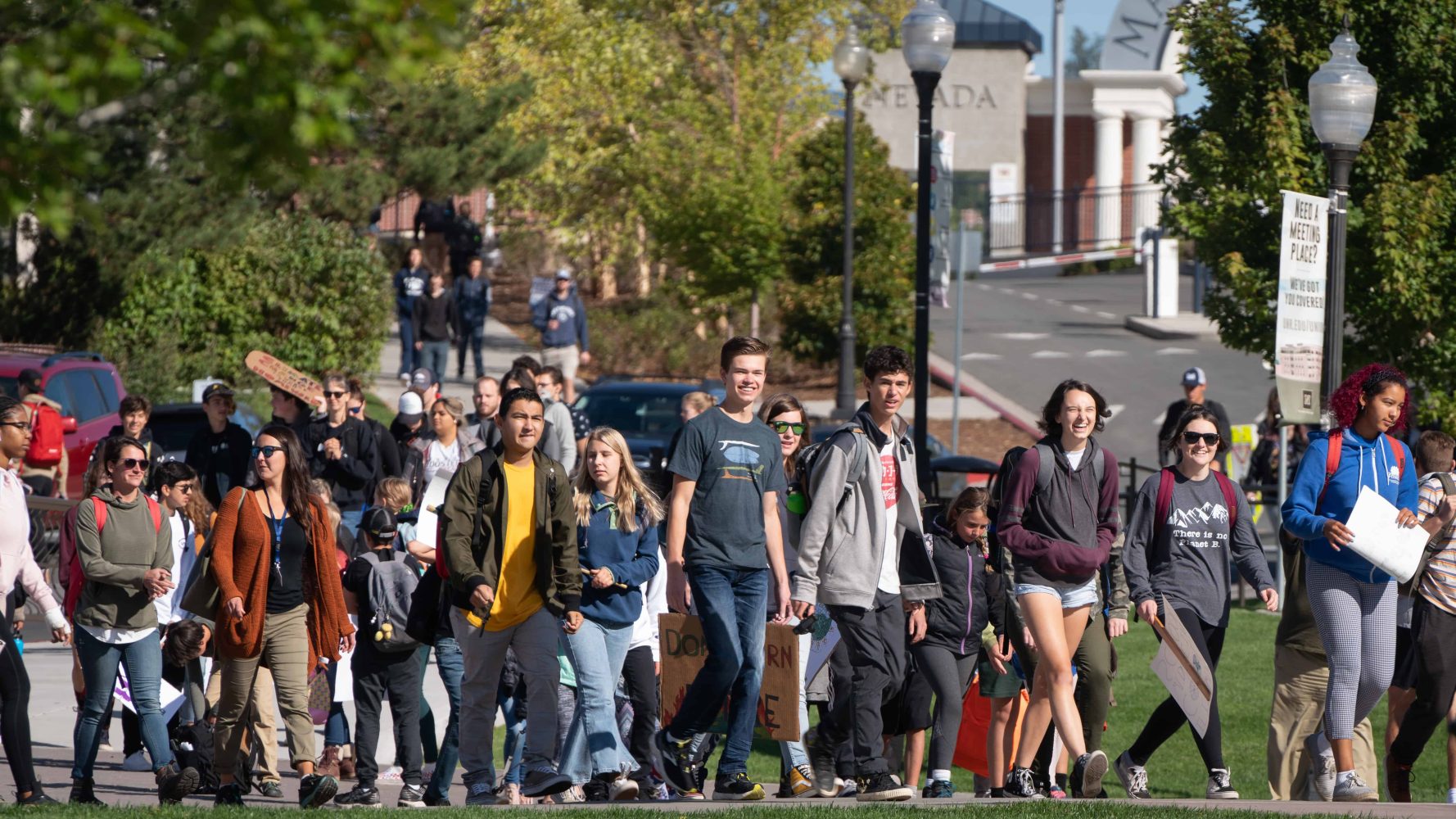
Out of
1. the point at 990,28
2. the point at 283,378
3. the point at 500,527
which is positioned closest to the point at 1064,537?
the point at 500,527

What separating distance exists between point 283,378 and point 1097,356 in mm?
25397

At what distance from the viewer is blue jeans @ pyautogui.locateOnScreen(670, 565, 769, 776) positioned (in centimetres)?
827

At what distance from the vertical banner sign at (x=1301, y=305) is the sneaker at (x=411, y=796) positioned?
21.3ft

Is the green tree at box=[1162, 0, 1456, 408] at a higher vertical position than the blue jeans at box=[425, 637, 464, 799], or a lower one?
higher

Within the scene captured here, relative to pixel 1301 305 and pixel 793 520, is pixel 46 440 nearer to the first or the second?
pixel 793 520

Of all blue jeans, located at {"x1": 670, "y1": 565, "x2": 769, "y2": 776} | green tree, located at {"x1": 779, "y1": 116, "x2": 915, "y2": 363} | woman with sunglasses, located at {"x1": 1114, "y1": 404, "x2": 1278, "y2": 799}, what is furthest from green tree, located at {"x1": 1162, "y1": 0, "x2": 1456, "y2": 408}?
green tree, located at {"x1": 779, "y1": 116, "x2": 915, "y2": 363}

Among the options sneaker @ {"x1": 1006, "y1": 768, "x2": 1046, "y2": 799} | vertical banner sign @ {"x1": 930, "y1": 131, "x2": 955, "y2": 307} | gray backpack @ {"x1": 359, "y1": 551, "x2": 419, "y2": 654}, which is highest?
vertical banner sign @ {"x1": 930, "y1": 131, "x2": 955, "y2": 307}

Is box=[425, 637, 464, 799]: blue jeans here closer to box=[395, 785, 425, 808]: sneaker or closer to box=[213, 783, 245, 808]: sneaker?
box=[395, 785, 425, 808]: sneaker

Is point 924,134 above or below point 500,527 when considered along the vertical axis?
above

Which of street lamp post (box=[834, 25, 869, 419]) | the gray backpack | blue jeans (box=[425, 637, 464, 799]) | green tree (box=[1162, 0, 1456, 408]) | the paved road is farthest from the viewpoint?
the paved road

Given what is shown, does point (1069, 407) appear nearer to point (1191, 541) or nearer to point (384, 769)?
point (1191, 541)

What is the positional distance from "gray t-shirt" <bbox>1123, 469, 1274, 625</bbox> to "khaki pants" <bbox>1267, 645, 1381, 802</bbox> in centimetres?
63

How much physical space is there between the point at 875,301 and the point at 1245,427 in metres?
12.6

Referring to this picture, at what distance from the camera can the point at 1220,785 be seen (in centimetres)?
882
